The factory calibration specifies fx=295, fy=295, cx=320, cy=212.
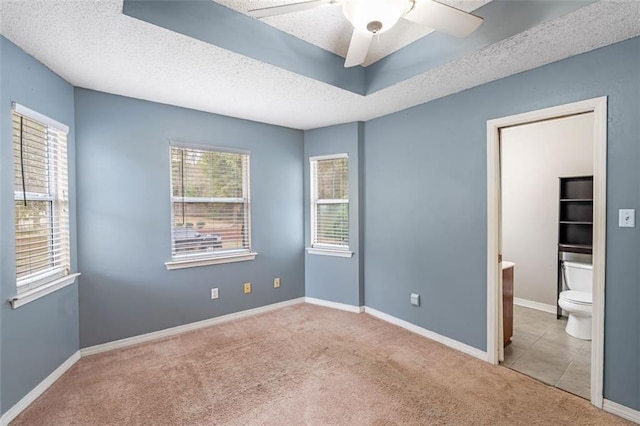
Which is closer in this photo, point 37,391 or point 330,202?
point 37,391

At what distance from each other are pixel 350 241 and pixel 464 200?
152cm

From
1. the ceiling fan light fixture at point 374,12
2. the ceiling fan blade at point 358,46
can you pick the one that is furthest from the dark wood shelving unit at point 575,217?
the ceiling fan light fixture at point 374,12

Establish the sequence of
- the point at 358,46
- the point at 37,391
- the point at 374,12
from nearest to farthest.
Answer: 1. the point at 374,12
2. the point at 358,46
3. the point at 37,391

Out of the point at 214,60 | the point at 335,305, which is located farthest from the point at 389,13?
the point at 335,305

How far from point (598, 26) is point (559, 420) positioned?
7.89 feet

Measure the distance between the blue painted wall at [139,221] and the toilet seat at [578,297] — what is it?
11.1ft

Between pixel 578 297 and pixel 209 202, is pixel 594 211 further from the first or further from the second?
pixel 209 202

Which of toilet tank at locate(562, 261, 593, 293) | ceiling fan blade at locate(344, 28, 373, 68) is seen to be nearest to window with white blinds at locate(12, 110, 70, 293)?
ceiling fan blade at locate(344, 28, 373, 68)

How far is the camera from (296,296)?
13.6 ft

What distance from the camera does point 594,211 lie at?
2014 millimetres

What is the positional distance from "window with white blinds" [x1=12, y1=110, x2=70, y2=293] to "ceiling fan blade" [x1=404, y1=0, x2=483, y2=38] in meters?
2.60

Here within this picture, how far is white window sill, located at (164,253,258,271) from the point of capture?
314 cm

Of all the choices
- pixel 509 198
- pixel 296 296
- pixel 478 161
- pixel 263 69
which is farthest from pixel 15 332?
pixel 509 198

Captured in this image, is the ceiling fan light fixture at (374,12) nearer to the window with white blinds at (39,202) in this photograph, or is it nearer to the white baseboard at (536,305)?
the window with white blinds at (39,202)
